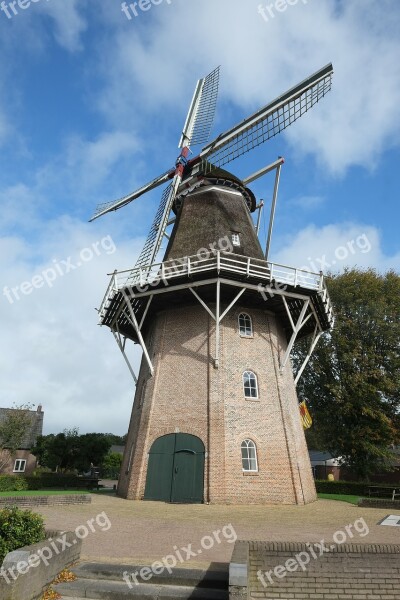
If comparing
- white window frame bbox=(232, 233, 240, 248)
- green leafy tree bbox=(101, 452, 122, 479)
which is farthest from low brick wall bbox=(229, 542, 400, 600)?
green leafy tree bbox=(101, 452, 122, 479)

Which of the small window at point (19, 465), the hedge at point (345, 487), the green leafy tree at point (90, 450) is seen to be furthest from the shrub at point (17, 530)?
the small window at point (19, 465)

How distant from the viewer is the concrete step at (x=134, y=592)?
5590mm

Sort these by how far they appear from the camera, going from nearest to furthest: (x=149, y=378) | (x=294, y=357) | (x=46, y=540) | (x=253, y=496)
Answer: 1. (x=46, y=540)
2. (x=253, y=496)
3. (x=149, y=378)
4. (x=294, y=357)

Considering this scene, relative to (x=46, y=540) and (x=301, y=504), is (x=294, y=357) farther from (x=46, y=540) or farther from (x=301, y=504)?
(x=46, y=540)

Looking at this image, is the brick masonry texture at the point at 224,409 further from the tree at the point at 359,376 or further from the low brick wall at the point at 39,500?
the tree at the point at 359,376

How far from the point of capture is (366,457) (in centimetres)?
2523

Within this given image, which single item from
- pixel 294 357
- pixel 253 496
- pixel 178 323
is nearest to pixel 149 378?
pixel 178 323

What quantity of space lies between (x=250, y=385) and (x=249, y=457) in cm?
270

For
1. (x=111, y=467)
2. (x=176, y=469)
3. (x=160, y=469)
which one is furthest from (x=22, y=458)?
(x=176, y=469)

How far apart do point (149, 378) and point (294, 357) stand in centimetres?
1508

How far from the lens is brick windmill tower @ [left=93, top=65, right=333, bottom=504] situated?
14.7m

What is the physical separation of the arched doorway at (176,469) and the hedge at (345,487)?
12384mm

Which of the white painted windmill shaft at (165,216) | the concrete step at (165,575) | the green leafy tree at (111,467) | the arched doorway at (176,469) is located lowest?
the concrete step at (165,575)

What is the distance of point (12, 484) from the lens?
21.7 metres
